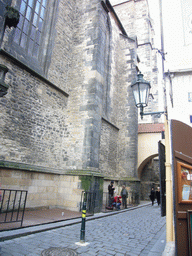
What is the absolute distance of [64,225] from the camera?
5.95 m

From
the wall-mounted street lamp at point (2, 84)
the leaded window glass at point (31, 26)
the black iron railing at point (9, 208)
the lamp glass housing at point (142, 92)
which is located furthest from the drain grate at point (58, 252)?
the leaded window glass at point (31, 26)

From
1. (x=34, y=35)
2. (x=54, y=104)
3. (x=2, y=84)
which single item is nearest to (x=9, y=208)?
(x=2, y=84)

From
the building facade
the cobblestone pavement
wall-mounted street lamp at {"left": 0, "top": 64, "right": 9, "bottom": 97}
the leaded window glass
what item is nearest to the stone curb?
the cobblestone pavement

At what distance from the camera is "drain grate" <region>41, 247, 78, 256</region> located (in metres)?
3.57

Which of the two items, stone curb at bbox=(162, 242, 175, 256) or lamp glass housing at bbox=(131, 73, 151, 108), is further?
lamp glass housing at bbox=(131, 73, 151, 108)

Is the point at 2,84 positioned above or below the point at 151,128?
below

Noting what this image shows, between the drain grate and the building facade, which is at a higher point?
the building facade

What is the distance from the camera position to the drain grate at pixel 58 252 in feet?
11.7

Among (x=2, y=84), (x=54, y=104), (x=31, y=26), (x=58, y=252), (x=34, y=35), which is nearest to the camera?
(x=58, y=252)

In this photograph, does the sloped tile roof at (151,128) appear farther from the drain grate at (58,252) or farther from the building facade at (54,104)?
the drain grate at (58,252)

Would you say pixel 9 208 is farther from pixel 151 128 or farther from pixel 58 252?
pixel 151 128

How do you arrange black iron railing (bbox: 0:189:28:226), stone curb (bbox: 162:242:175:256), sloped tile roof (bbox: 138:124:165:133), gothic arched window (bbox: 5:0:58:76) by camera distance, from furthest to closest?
sloped tile roof (bbox: 138:124:165:133) < gothic arched window (bbox: 5:0:58:76) < black iron railing (bbox: 0:189:28:226) < stone curb (bbox: 162:242:175:256)

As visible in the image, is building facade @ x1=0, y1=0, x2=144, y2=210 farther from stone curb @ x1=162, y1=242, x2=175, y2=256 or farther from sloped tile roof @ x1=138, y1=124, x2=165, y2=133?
stone curb @ x1=162, y1=242, x2=175, y2=256

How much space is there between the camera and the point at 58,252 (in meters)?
3.67
